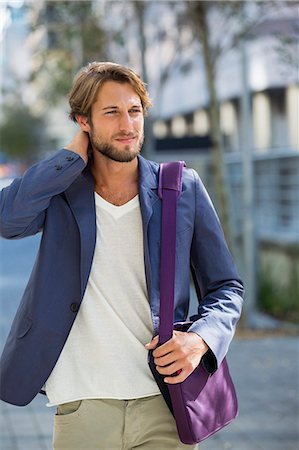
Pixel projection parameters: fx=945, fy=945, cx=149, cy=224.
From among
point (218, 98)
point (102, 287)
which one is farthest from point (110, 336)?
point (218, 98)

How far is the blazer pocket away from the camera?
2871 millimetres

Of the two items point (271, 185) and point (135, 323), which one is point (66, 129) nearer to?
point (271, 185)

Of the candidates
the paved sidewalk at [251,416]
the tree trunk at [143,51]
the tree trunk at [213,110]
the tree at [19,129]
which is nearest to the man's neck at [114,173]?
the paved sidewalk at [251,416]

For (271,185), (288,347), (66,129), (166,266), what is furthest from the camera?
(66,129)

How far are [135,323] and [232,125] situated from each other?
31532mm

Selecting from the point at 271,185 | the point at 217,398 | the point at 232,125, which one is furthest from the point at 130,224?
the point at 232,125

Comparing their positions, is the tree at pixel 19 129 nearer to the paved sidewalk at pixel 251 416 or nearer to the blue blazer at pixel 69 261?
the paved sidewalk at pixel 251 416

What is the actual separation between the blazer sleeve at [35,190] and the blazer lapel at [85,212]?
0.06m

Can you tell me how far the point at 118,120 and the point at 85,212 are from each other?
30 cm

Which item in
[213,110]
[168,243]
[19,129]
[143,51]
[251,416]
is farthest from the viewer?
[19,129]

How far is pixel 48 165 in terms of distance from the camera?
114 inches

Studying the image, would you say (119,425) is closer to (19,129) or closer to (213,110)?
(213,110)

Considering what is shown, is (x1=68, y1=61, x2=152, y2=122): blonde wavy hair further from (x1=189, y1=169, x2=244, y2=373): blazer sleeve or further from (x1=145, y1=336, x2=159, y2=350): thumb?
(x1=145, y1=336, x2=159, y2=350): thumb

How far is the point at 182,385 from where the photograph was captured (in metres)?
2.77
